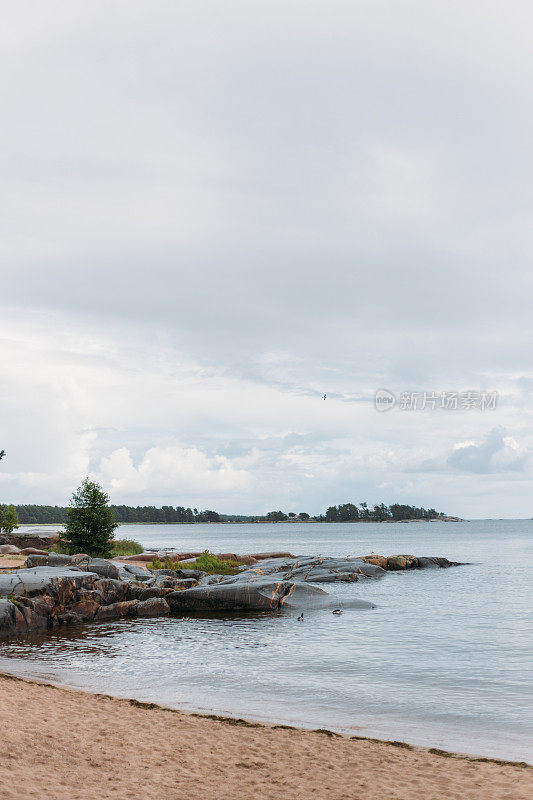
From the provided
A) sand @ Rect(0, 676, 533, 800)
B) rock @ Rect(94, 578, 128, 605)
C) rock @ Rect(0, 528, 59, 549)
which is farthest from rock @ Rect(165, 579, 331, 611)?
rock @ Rect(0, 528, 59, 549)

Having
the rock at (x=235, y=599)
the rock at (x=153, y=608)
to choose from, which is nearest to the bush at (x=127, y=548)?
the rock at (x=235, y=599)

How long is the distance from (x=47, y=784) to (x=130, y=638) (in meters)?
16.6

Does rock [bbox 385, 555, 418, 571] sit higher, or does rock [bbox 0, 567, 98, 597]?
rock [bbox 0, 567, 98, 597]

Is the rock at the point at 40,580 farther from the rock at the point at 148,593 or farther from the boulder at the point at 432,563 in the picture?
the boulder at the point at 432,563

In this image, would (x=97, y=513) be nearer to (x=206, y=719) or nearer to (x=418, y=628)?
(x=418, y=628)

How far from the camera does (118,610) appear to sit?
3081 centimetres

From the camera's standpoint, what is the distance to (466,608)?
3588cm

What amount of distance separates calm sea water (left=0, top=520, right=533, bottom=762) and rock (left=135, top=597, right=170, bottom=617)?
1.51 metres

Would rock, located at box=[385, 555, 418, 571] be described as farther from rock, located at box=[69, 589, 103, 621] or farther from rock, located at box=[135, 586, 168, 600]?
rock, located at box=[69, 589, 103, 621]

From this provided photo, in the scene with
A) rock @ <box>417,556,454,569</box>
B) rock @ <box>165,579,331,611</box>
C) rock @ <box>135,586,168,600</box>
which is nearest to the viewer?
rock @ <box>165,579,331,611</box>

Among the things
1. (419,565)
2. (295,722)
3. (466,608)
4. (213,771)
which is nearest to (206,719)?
(295,722)

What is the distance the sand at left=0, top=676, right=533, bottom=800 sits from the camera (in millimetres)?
9594

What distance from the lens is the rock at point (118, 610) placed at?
3019 centimetres

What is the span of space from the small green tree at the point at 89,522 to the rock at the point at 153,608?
17.9 metres
